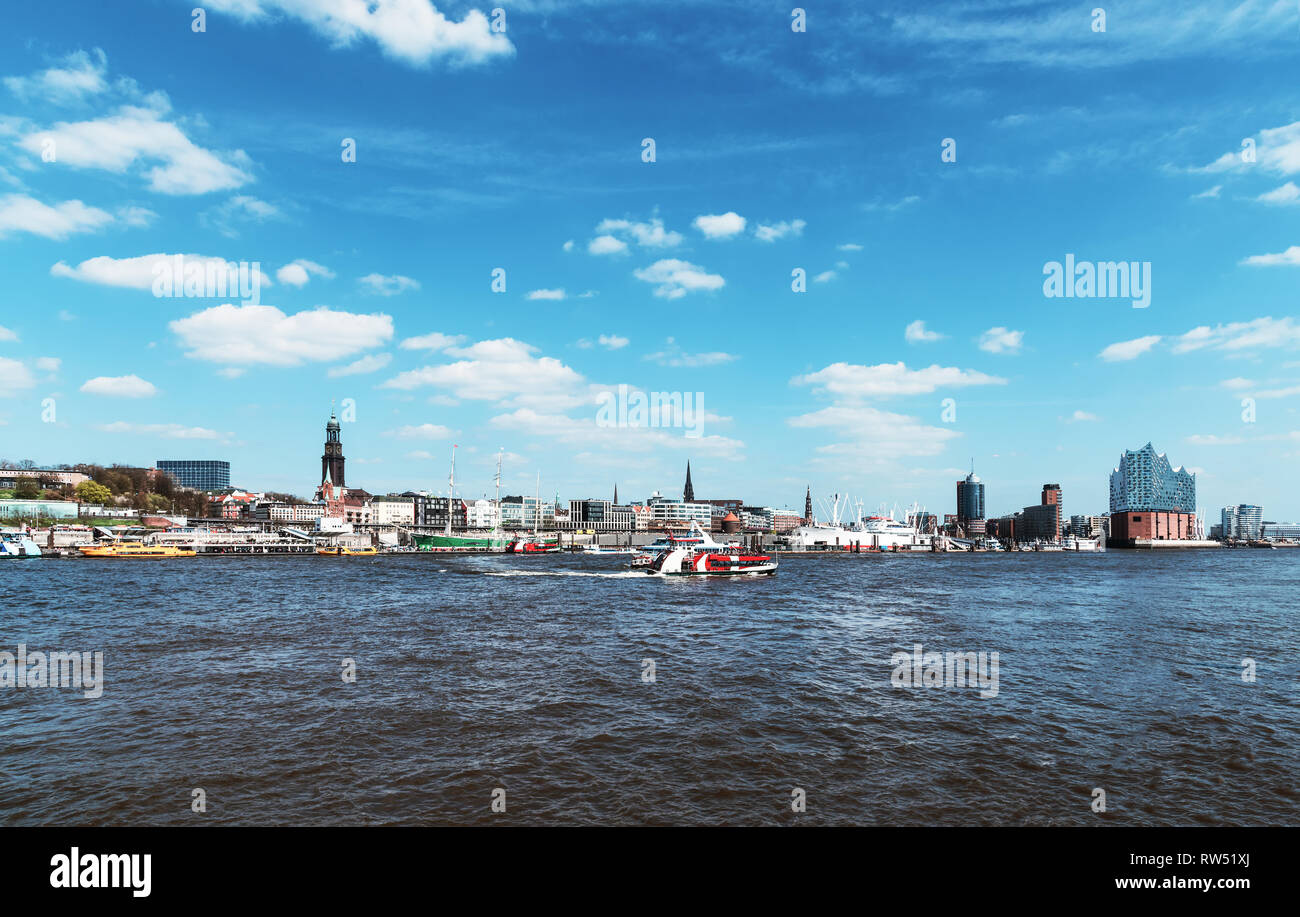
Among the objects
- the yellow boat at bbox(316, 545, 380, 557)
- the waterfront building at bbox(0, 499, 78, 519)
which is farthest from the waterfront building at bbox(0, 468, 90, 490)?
the yellow boat at bbox(316, 545, 380, 557)

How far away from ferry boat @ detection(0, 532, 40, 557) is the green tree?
57.4 m

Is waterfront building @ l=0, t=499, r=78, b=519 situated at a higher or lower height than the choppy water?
higher

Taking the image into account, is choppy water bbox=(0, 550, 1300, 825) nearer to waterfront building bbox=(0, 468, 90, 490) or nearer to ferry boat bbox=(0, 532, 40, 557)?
ferry boat bbox=(0, 532, 40, 557)

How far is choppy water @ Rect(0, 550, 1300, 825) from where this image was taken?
1273 cm

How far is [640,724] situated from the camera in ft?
57.9

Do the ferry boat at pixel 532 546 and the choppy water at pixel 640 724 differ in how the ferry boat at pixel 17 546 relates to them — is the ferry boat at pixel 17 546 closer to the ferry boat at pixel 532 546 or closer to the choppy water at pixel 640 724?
the ferry boat at pixel 532 546

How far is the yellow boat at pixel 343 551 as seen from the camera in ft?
430

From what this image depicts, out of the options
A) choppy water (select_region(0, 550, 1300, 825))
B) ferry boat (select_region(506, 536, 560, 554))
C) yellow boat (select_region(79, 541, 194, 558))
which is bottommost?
ferry boat (select_region(506, 536, 560, 554))

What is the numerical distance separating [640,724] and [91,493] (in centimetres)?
20126

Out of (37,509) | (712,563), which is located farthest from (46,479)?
(712,563)

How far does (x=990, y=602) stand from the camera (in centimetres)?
5028
